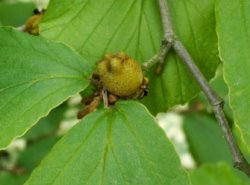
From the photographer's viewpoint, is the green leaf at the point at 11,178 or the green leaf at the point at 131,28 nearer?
the green leaf at the point at 131,28

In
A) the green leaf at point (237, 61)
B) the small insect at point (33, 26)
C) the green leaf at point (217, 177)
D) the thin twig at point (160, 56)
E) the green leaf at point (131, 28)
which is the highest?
the small insect at point (33, 26)

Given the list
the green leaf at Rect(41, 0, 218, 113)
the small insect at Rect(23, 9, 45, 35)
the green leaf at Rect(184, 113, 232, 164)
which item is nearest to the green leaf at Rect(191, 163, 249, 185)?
the green leaf at Rect(184, 113, 232, 164)

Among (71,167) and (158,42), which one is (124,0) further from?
(71,167)

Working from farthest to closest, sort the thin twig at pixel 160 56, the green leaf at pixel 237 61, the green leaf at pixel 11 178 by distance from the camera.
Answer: the green leaf at pixel 11 178 < the thin twig at pixel 160 56 < the green leaf at pixel 237 61

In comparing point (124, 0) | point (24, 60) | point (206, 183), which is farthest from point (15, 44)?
point (206, 183)

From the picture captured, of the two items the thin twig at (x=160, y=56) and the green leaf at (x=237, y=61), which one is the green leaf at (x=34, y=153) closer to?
the thin twig at (x=160, y=56)

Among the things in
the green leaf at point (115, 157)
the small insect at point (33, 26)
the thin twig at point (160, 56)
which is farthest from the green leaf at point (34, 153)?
the green leaf at point (115, 157)
